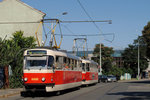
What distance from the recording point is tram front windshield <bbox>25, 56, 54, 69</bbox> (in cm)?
1750

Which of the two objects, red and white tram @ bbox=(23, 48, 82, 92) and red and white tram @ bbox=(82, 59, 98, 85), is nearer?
red and white tram @ bbox=(23, 48, 82, 92)

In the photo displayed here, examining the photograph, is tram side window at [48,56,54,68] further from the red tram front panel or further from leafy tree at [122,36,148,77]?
leafy tree at [122,36,148,77]

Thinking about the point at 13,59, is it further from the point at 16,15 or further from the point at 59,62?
the point at 16,15

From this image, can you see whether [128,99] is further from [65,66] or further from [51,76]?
[65,66]

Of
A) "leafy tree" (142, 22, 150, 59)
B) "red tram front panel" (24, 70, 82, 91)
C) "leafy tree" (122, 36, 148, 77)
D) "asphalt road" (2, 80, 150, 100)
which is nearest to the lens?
"asphalt road" (2, 80, 150, 100)

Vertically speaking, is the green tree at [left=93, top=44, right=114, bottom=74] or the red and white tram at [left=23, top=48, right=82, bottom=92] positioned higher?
the green tree at [left=93, top=44, right=114, bottom=74]

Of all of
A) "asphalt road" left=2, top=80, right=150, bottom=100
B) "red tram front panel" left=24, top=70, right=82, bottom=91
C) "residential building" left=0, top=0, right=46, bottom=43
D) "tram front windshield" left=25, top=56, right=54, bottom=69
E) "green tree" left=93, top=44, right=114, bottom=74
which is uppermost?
"residential building" left=0, top=0, right=46, bottom=43

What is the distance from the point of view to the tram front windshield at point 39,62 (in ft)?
57.4

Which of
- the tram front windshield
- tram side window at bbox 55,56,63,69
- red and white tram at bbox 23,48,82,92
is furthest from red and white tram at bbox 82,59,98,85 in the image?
the tram front windshield

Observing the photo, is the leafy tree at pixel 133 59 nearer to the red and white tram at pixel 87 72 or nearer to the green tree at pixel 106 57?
the green tree at pixel 106 57

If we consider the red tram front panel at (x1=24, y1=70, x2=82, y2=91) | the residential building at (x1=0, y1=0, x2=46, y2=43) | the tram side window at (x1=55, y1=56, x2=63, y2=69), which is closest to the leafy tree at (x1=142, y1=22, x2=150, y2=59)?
the residential building at (x1=0, y1=0, x2=46, y2=43)

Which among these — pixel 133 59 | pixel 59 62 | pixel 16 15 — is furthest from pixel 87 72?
pixel 133 59

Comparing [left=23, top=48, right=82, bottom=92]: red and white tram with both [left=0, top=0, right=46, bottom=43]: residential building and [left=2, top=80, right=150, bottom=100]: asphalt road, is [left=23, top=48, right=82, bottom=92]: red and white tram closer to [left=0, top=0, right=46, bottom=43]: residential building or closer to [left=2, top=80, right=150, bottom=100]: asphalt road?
[left=2, top=80, right=150, bottom=100]: asphalt road

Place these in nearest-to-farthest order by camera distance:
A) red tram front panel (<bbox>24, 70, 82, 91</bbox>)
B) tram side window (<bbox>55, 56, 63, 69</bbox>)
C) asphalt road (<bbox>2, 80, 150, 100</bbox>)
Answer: asphalt road (<bbox>2, 80, 150, 100</bbox>) < red tram front panel (<bbox>24, 70, 82, 91</bbox>) < tram side window (<bbox>55, 56, 63, 69</bbox>)
